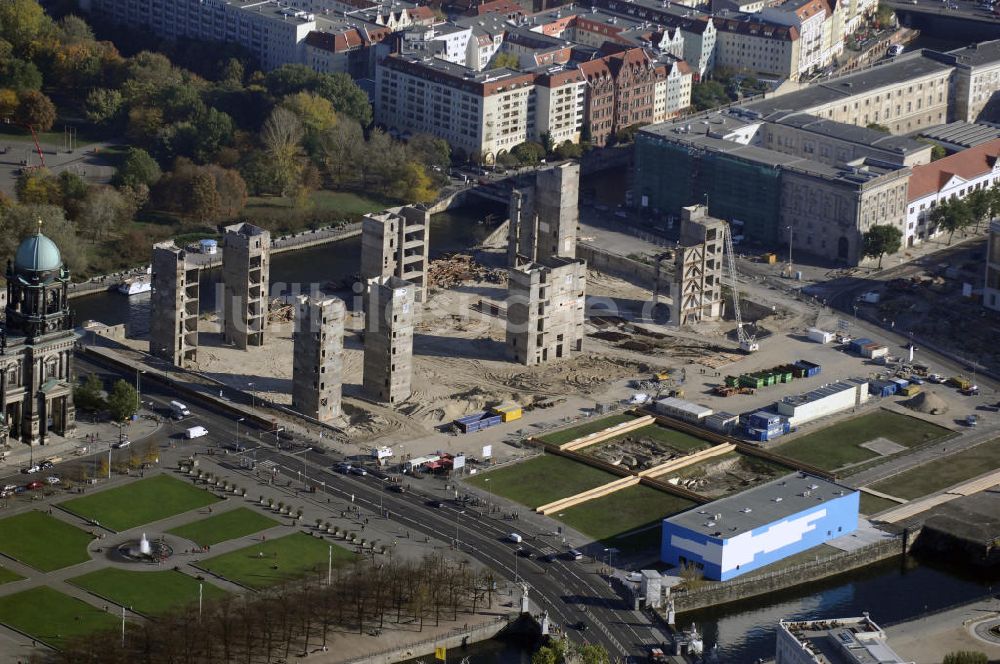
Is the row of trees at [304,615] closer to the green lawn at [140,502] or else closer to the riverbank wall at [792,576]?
the green lawn at [140,502]

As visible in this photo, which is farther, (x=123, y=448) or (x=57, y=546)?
(x=123, y=448)

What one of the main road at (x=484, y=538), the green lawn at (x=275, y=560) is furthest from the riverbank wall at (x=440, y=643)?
the green lawn at (x=275, y=560)

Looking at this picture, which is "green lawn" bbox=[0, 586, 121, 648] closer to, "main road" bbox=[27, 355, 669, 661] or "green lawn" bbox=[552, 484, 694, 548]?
"main road" bbox=[27, 355, 669, 661]

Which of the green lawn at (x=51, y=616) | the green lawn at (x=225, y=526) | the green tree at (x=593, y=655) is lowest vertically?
the green lawn at (x=225, y=526)

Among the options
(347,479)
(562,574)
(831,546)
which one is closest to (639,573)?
(562,574)

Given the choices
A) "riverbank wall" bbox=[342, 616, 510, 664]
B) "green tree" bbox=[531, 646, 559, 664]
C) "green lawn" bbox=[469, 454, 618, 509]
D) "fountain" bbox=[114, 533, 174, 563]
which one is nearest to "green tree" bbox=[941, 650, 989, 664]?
"green tree" bbox=[531, 646, 559, 664]

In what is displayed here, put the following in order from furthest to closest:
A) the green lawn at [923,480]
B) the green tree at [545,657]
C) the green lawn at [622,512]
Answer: the green lawn at [923,480] < the green lawn at [622,512] < the green tree at [545,657]

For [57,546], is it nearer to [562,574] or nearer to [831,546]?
[562,574]
